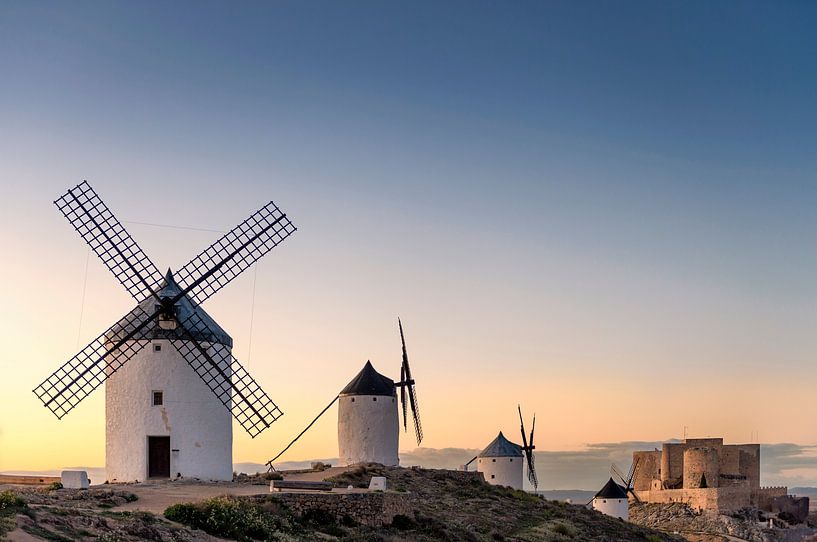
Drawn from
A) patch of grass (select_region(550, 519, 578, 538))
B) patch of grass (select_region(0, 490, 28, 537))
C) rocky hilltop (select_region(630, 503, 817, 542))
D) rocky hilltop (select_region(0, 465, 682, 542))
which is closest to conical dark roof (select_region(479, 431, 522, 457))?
rocky hilltop (select_region(0, 465, 682, 542))

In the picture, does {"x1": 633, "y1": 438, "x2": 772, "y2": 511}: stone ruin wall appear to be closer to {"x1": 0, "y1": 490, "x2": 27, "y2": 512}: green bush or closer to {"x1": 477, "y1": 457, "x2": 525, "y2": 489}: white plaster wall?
{"x1": 477, "y1": 457, "x2": 525, "y2": 489}: white plaster wall

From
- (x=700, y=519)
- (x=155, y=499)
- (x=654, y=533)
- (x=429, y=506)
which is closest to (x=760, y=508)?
(x=700, y=519)

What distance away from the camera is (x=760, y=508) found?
210 feet

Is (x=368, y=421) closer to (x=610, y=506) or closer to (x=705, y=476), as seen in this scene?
(x=610, y=506)

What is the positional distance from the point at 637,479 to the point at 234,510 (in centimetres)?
5047

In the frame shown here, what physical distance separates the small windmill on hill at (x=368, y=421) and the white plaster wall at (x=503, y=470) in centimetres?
741

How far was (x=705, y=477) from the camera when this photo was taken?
6312cm

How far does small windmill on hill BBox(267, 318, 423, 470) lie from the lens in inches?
1651

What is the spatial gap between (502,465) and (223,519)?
2857 cm

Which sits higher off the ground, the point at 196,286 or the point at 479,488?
the point at 196,286

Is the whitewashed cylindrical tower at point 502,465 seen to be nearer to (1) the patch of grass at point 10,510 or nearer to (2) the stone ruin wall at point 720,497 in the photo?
(2) the stone ruin wall at point 720,497

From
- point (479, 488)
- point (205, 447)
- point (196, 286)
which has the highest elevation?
point (196, 286)

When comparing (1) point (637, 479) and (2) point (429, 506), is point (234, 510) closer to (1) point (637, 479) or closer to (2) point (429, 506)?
(2) point (429, 506)

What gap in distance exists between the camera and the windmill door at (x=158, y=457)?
31328mm
